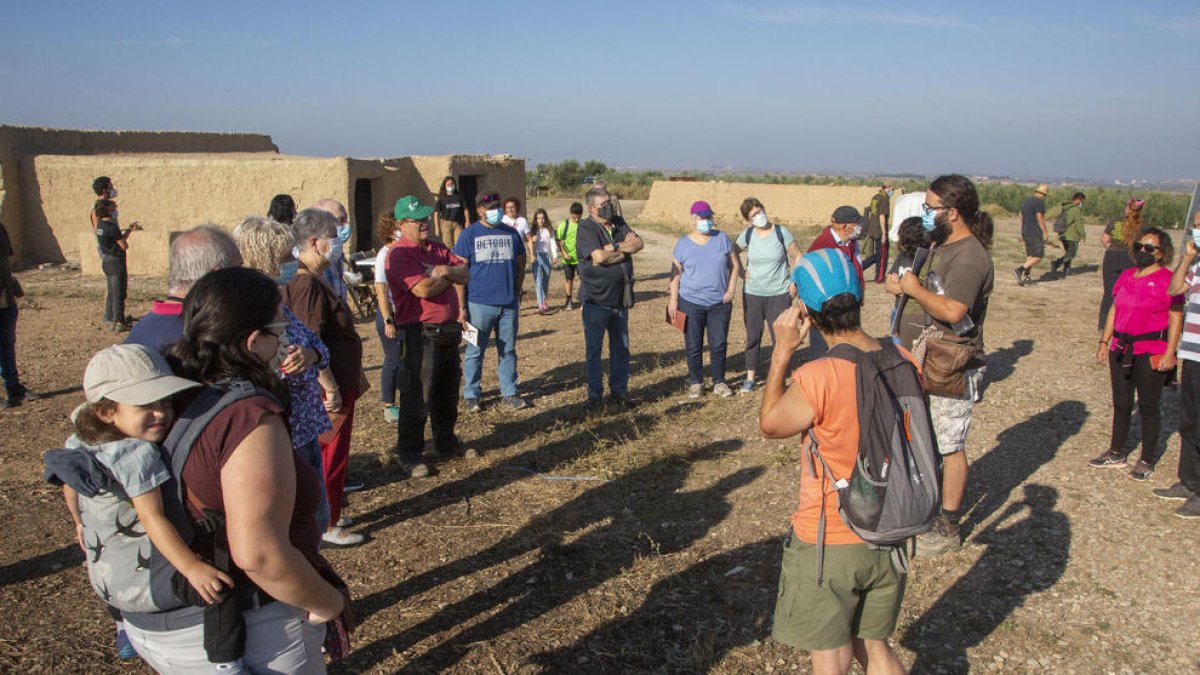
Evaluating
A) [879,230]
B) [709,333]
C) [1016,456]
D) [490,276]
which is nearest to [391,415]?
[490,276]

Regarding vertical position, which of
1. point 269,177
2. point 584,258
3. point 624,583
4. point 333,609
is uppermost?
point 269,177

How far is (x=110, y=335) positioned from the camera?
991 centimetres

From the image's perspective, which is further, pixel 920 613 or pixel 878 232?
pixel 878 232

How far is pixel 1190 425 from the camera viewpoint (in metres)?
4.88

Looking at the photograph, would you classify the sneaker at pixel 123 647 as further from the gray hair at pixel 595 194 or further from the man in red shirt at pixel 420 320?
the gray hair at pixel 595 194

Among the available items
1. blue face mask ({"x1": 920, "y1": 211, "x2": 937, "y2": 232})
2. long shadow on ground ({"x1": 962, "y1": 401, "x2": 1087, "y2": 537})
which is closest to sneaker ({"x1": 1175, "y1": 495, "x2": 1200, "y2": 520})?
long shadow on ground ({"x1": 962, "y1": 401, "x2": 1087, "y2": 537})

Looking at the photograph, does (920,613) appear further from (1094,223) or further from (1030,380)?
(1094,223)

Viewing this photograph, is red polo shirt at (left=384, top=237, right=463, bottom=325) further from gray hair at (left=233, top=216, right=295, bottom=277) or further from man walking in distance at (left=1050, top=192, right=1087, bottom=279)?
man walking in distance at (left=1050, top=192, right=1087, bottom=279)

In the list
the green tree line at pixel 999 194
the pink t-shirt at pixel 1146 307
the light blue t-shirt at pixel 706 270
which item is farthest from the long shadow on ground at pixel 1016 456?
the green tree line at pixel 999 194

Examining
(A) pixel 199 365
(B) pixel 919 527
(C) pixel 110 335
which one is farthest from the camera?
(C) pixel 110 335

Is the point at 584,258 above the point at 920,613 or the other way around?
above

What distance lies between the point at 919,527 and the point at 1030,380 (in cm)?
669

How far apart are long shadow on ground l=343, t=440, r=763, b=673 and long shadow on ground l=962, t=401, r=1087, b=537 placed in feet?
4.65

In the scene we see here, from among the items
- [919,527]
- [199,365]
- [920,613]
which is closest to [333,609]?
[199,365]
